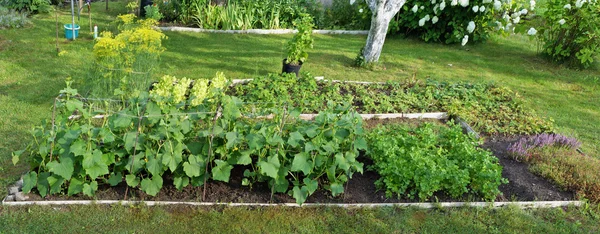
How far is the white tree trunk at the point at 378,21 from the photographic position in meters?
7.91

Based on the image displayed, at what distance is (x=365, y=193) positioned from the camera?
4.77 metres

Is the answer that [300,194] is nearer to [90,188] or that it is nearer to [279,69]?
[90,188]

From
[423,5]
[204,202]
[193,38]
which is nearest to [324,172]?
[204,202]

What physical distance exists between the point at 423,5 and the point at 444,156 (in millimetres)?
5470

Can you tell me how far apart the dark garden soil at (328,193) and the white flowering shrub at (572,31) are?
4.26 meters

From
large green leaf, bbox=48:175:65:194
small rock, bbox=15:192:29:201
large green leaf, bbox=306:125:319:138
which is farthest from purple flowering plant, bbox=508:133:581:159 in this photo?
small rock, bbox=15:192:29:201

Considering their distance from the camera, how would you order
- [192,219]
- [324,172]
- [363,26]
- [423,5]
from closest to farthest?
[192,219], [324,172], [423,5], [363,26]

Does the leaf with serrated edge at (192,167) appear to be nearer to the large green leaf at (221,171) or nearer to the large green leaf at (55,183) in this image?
the large green leaf at (221,171)

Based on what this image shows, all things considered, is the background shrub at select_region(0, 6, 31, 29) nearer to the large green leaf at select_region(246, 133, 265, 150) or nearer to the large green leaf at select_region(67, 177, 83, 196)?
the large green leaf at select_region(67, 177, 83, 196)

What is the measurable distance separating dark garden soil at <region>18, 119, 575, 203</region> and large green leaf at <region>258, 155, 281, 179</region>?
33 centimetres

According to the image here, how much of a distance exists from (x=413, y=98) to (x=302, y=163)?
2.83 meters

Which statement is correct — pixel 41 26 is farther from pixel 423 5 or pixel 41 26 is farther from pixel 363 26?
pixel 423 5

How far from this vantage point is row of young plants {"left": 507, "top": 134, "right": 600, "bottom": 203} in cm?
501

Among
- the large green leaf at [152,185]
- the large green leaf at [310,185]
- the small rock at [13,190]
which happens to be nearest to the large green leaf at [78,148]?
the large green leaf at [152,185]
